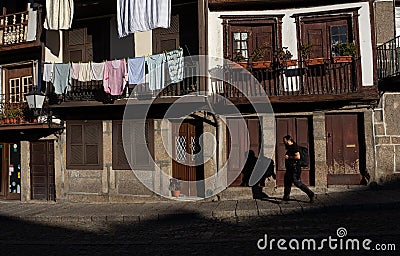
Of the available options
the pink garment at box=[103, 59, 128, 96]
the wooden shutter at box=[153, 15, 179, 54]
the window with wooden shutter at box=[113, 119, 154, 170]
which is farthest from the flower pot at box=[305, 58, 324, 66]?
the pink garment at box=[103, 59, 128, 96]

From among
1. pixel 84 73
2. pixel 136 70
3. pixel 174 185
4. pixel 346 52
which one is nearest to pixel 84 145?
pixel 84 73

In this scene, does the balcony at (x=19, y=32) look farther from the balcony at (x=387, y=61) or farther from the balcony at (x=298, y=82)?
the balcony at (x=387, y=61)

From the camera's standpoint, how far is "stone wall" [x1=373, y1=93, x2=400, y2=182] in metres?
13.6

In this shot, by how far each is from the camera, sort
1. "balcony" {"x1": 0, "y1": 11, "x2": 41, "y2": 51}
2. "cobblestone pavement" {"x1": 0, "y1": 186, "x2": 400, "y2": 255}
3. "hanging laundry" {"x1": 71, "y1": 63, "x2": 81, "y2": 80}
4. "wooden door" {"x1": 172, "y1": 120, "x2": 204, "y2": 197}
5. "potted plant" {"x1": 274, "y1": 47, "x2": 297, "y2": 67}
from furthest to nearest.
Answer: "balcony" {"x1": 0, "y1": 11, "x2": 41, "y2": 51}
"hanging laundry" {"x1": 71, "y1": 63, "x2": 81, "y2": 80}
"wooden door" {"x1": 172, "y1": 120, "x2": 204, "y2": 197}
"potted plant" {"x1": 274, "y1": 47, "x2": 297, "y2": 67}
"cobblestone pavement" {"x1": 0, "y1": 186, "x2": 400, "y2": 255}

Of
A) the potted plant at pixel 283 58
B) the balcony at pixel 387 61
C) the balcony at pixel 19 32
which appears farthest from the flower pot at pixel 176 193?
the balcony at pixel 387 61

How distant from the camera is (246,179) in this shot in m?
14.2

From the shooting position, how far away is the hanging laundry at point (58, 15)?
14727mm

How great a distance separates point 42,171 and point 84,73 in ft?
13.2

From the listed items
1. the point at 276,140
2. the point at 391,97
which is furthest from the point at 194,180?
the point at 391,97

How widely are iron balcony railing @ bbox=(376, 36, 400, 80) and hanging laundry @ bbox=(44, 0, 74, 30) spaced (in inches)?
393

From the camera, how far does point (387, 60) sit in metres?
13.9

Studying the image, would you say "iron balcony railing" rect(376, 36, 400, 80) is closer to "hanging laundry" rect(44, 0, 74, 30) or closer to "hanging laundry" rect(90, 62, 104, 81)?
"hanging laundry" rect(90, 62, 104, 81)

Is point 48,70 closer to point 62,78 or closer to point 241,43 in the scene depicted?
point 62,78

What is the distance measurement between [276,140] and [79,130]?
6.63m
